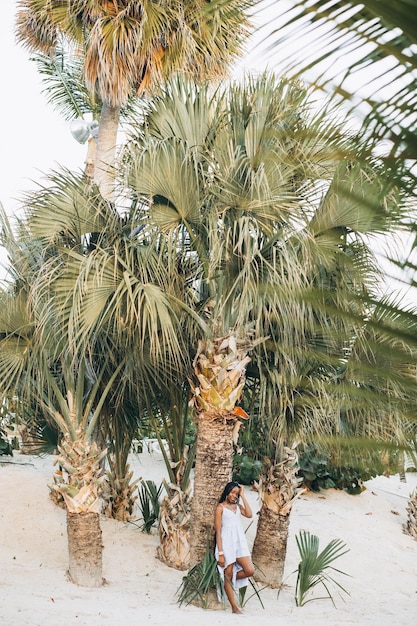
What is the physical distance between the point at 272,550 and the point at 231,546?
168 centimetres

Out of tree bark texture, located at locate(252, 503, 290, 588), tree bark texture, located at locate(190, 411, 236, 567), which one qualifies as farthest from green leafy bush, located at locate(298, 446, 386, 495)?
tree bark texture, located at locate(190, 411, 236, 567)

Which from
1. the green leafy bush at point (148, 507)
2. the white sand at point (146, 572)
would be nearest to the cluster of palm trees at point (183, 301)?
the white sand at point (146, 572)

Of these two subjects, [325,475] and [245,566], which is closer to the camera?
[245,566]

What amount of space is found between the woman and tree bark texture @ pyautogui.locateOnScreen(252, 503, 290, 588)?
129 centimetres

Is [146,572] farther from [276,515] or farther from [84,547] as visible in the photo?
[276,515]

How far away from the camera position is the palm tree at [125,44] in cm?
1145

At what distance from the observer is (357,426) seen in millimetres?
9227

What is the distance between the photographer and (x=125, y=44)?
11.5m

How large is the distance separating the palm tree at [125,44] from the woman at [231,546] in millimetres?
4730

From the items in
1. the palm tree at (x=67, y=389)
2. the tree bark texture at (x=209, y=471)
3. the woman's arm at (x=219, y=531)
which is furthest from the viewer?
the tree bark texture at (x=209, y=471)

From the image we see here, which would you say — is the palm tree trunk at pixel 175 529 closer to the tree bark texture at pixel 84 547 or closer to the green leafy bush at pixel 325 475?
the tree bark texture at pixel 84 547

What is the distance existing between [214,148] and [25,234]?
242 centimetres

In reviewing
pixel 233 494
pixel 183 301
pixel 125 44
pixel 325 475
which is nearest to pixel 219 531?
pixel 233 494

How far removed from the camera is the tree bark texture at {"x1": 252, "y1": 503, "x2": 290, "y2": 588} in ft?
32.2
